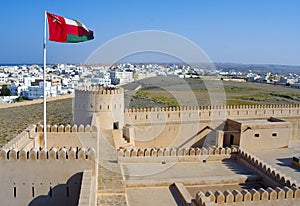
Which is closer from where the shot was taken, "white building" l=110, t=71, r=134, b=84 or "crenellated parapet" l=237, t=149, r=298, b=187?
"crenellated parapet" l=237, t=149, r=298, b=187

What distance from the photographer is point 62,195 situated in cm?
724

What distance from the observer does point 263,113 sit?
16.4 metres

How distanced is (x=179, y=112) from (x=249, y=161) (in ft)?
17.6

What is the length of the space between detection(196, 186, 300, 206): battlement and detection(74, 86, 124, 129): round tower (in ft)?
20.2

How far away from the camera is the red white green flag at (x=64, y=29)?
802cm

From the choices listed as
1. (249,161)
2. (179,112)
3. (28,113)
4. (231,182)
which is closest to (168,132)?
(179,112)

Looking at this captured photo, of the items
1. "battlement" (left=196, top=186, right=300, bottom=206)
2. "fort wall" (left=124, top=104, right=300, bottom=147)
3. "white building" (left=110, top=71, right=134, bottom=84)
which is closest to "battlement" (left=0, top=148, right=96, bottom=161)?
"battlement" (left=196, top=186, right=300, bottom=206)

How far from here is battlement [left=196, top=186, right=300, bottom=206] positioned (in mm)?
6503

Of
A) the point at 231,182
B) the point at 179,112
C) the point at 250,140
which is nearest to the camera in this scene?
the point at 231,182

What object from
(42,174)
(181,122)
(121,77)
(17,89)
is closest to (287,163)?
(181,122)

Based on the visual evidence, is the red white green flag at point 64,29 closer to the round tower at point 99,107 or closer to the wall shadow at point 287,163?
the round tower at point 99,107

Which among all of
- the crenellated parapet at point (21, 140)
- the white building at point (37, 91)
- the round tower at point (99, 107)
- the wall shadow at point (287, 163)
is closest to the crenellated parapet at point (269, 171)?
the wall shadow at point (287, 163)

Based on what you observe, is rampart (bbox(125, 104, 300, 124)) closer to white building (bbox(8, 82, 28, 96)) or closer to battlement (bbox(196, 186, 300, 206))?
battlement (bbox(196, 186, 300, 206))

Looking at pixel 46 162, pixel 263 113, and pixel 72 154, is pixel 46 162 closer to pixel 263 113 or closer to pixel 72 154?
pixel 72 154
